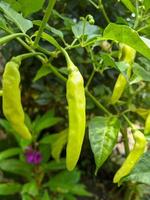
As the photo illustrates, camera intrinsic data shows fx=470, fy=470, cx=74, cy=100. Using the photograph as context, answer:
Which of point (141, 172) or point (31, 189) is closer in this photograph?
point (141, 172)

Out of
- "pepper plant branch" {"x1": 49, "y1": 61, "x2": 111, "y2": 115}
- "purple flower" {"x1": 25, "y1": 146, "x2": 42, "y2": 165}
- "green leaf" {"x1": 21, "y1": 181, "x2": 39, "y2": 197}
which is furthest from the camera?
"purple flower" {"x1": 25, "y1": 146, "x2": 42, "y2": 165}

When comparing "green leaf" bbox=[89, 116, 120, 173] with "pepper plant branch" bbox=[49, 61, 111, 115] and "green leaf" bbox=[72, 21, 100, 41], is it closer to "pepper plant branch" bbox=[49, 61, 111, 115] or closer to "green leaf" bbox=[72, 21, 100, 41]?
"pepper plant branch" bbox=[49, 61, 111, 115]

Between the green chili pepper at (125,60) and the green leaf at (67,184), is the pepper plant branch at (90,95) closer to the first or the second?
the green chili pepper at (125,60)

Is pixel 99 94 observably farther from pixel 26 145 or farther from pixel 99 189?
pixel 99 189

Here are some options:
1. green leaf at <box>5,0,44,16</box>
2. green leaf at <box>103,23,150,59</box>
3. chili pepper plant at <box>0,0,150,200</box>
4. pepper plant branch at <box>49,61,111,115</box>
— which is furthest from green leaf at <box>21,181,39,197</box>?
green leaf at <box>103,23,150,59</box>

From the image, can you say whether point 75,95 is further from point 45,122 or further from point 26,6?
point 45,122

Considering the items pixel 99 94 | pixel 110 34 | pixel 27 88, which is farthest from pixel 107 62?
pixel 27 88

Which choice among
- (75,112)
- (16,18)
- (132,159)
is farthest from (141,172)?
(16,18)
